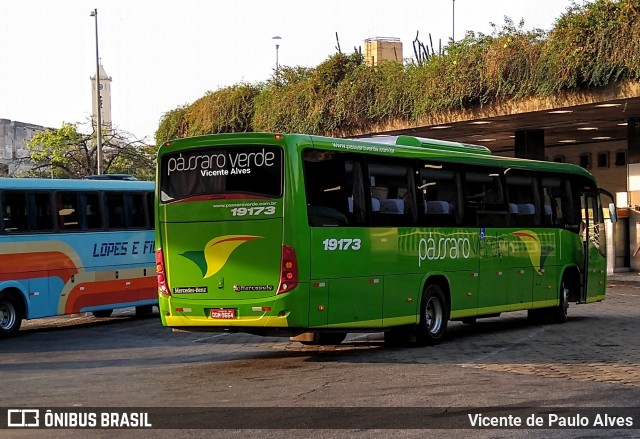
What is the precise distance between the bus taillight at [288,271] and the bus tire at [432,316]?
3.09 metres

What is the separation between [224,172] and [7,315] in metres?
7.69

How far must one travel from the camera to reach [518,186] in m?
20.7

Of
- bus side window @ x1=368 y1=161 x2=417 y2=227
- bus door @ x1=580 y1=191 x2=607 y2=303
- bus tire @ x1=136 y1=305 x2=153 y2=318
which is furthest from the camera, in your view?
bus tire @ x1=136 y1=305 x2=153 y2=318

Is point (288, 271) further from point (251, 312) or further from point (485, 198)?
point (485, 198)

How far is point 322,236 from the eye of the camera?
613 inches

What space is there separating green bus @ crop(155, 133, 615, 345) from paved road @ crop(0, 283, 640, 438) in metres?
0.63

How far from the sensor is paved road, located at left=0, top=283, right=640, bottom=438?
38.7 feet

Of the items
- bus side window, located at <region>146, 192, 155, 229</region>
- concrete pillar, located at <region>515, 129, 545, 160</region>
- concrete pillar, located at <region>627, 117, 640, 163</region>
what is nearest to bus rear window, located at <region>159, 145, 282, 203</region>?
bus side window, located at <region>146, 192, 155, 229</region>

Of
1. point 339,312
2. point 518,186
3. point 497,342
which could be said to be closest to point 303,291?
point 339,312

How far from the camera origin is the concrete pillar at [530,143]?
40.4 meters

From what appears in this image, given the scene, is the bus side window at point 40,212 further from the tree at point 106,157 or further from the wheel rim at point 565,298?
the tree at point 106,157

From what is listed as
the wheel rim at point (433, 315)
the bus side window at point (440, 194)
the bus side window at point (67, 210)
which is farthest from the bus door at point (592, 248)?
the bus side window at point (67, 210)

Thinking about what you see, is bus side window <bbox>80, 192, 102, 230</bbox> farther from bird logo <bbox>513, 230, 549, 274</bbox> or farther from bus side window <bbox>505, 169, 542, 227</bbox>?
bird logo <bbox>513, 230, 549, 274</bbox>

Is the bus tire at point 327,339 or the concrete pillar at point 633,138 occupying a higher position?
the concrete pillar at point 633,138
